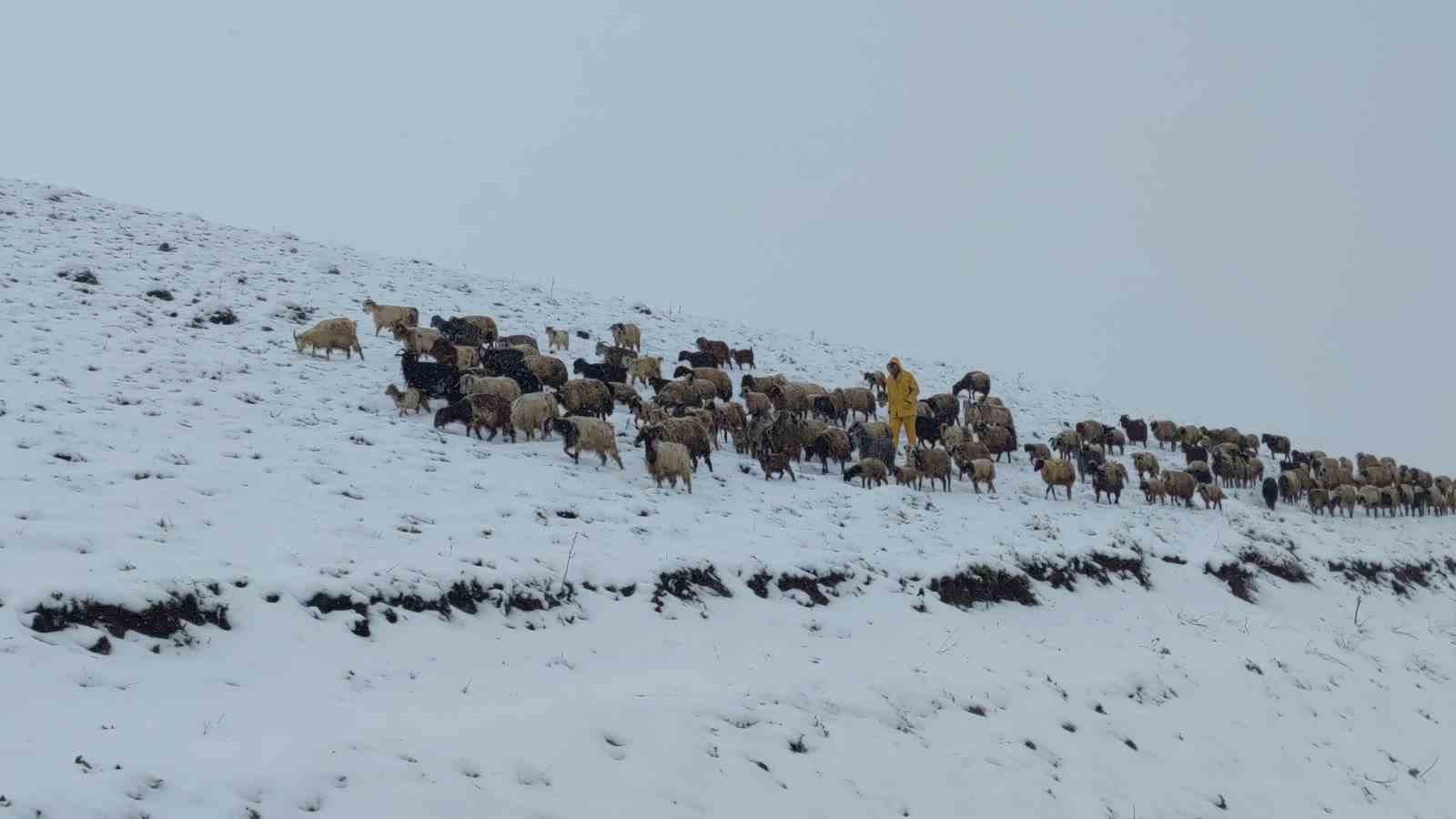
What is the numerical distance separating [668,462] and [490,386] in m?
4.23

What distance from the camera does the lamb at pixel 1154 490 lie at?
67.7 feet

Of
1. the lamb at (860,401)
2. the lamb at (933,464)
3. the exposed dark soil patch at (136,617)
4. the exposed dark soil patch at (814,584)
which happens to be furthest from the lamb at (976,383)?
the exposed dark soil patch at (136,617)

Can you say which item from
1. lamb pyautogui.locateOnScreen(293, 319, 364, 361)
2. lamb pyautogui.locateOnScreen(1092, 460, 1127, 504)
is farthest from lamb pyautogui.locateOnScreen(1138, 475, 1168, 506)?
lamb pyautogui.locateOnScreen(293, 319, 364, 361)

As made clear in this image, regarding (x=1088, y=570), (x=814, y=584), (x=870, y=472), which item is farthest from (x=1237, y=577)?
(x=814, y=584)

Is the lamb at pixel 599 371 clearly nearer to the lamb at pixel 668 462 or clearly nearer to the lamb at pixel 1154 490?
the lamb at pixel 668 462

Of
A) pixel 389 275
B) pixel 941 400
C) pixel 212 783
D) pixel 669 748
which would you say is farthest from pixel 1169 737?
pixel 389 275

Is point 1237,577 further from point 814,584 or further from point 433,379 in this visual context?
point 433,379

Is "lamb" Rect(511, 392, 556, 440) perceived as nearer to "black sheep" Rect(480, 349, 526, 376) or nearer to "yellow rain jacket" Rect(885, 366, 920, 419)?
"black sheep" Rect(480, 349, 526, 376)

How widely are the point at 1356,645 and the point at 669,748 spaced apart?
1155 centimetres

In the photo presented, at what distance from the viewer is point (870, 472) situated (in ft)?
53.7

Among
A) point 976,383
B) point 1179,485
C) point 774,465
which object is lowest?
point 774,465

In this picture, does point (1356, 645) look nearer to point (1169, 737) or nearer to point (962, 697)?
point (1169, 737)

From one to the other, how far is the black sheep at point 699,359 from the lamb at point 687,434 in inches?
327

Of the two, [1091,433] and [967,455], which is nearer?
→ [967,455]
